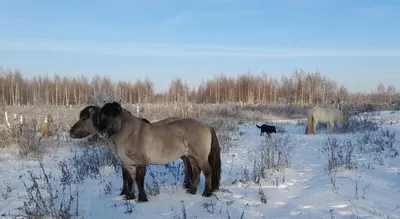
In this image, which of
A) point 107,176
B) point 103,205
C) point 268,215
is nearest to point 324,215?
point 268,215

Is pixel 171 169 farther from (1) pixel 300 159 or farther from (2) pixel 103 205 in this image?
(1) pixel 300 159

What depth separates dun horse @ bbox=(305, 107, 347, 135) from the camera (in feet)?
63.3

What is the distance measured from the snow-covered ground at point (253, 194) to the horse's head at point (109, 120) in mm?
1142

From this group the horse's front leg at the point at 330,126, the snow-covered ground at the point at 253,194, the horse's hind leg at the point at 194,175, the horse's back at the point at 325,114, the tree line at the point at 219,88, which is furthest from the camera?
the tree line at the point at 219,88

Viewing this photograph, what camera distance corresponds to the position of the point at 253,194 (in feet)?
21.2

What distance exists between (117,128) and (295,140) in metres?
10.5

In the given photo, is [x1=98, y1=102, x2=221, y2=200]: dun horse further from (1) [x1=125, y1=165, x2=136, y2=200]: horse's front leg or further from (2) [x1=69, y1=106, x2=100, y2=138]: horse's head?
(2) [x1=69, y1=106, x2=100, y2=138]: horse's head

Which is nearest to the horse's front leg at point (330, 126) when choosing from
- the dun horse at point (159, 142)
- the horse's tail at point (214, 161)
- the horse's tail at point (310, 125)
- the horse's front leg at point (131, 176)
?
the horse's tail at point (310, 125)

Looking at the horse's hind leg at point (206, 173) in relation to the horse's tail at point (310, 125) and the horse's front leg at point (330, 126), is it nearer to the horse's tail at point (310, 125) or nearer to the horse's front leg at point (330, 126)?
the horse's tail at point (310, 125)

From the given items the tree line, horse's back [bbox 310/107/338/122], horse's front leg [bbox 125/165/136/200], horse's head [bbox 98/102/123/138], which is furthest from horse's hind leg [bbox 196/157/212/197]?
the tree line

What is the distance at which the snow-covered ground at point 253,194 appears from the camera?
5.45 m

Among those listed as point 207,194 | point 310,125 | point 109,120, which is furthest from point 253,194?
point 310,125

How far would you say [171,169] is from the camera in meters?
8.53

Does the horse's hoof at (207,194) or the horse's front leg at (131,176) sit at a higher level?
the horse's front leg at (131,176)
